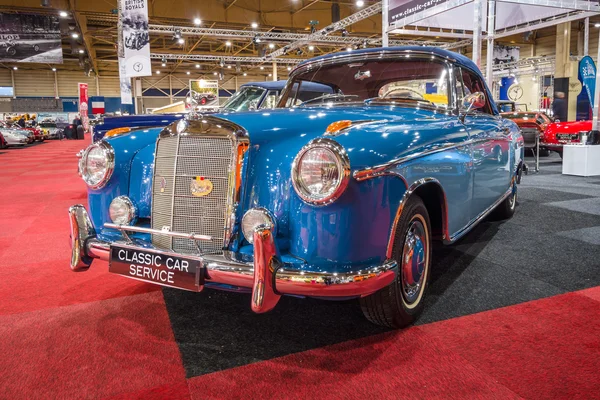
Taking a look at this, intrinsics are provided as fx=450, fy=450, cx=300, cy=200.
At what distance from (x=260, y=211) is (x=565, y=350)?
154 centimetres

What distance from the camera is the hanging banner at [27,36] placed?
1413cm

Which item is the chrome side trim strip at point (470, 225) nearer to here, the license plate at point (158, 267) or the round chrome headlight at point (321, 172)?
the round chrome headlight at point (321, 172)

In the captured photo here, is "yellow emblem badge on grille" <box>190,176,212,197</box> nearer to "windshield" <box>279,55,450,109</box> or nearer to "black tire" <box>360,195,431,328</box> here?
"black tire" <box>360,195,431,328</box>

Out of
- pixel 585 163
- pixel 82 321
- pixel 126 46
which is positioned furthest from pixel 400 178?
pixel 126 46

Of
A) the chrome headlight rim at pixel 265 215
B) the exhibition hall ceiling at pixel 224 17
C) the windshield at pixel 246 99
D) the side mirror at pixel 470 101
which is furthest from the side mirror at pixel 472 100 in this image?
the exhibition hall ceiling at pixel 224 17

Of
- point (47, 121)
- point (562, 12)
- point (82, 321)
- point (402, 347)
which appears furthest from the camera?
point (47, 121)

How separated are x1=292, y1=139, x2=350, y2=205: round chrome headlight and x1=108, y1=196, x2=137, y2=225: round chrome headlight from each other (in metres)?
1.10

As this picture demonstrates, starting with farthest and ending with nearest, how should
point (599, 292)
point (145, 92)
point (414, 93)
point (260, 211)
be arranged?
point (145, 92), point (414, 93), point (599, 292), point (260, 211)

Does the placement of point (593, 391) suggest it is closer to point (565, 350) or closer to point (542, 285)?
point (565, 350)

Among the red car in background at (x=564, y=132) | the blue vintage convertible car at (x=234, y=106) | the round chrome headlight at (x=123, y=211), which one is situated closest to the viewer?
the round chrome headlight at (x=123, y=211)

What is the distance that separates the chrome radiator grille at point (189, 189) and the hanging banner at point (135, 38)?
726 centimetres

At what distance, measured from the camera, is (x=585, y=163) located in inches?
313

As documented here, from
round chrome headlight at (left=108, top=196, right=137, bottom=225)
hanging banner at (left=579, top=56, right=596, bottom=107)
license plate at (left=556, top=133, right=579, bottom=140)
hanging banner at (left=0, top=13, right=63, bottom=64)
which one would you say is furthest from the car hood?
hanging banner at (left=0, top=13, right=63, bottom=64)

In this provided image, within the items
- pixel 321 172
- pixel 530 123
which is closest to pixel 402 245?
pixel 321 172
